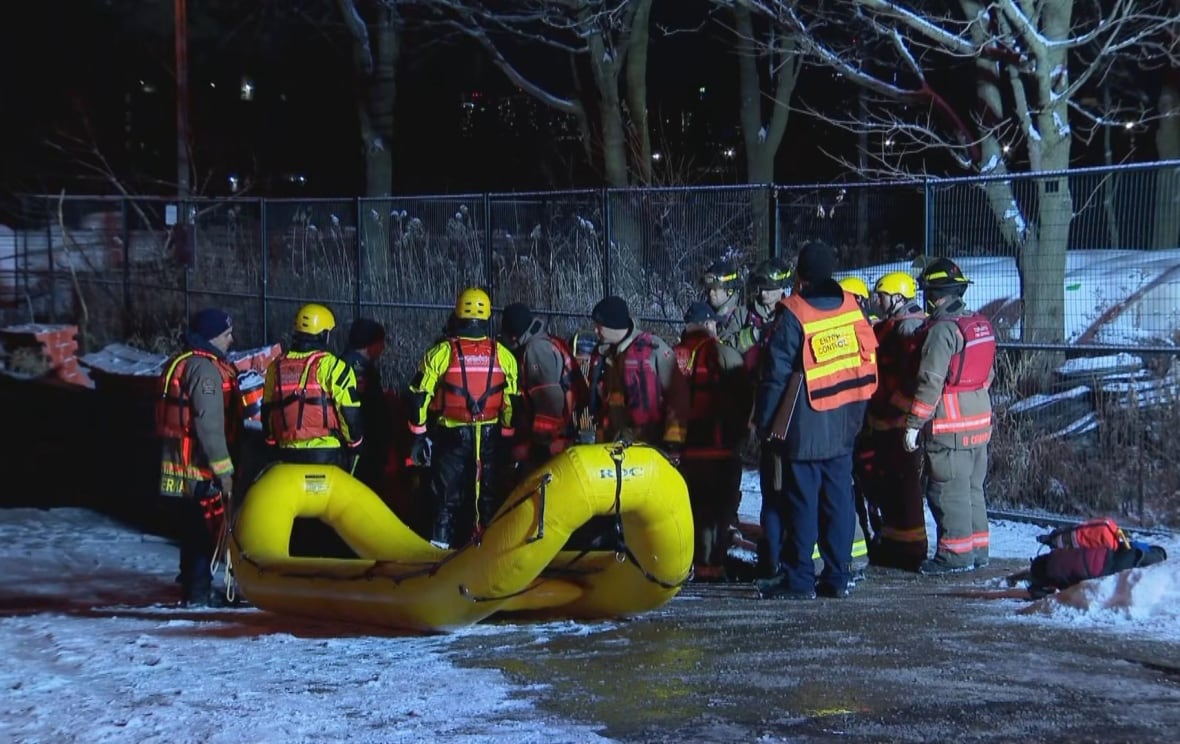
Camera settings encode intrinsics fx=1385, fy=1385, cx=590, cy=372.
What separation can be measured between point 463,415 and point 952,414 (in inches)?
132

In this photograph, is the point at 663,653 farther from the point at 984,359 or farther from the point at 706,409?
the point at 984,359

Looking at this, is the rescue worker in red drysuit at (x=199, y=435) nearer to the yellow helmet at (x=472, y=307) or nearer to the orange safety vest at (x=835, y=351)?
the yellow helmet at (x=472, y=307)

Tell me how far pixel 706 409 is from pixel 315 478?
2.55 meters

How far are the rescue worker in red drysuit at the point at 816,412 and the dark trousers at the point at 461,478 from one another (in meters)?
2.49

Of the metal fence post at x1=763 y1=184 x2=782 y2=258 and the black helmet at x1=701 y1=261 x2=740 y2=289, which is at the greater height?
the metal fence post at x1=763 y1=184 x2=782 y2=258

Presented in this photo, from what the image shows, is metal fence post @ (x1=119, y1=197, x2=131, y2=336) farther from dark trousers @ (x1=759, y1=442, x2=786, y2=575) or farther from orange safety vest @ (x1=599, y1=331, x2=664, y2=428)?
dark trousers @ (x1=759, y1=442, x2=786, y2=575)

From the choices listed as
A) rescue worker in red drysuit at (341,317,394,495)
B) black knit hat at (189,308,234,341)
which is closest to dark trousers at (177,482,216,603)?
black knit hat at (189,308,234,341)

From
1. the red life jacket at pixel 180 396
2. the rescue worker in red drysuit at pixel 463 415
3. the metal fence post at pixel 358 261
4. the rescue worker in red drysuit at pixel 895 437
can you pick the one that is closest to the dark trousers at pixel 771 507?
the rescue worker in red drysuit at pixel 895 437

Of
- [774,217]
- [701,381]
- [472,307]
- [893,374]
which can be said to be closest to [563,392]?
[472,307]

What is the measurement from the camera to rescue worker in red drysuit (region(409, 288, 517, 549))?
9.77 meters

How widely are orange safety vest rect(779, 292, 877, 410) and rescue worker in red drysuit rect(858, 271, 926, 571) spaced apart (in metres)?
1.06

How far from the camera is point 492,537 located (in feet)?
23.5

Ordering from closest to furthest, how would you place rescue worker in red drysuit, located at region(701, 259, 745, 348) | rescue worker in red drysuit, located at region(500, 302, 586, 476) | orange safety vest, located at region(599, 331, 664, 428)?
orange safety vest, located at region(599, 331, 664, 428) → rescue worker in red drysuit, located at region(701, 259, 745, 348) → rescue worker in red drysuit, located at region(500, 302, 586, 476)

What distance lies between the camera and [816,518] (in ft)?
26.8
